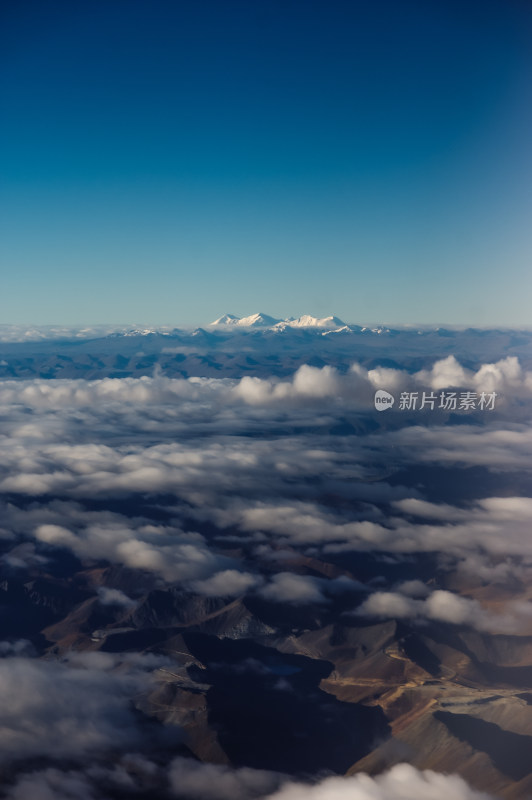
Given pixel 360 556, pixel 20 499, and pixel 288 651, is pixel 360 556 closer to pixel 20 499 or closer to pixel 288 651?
pixel 288 651

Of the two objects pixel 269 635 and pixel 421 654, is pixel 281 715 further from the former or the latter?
pixel 269 635

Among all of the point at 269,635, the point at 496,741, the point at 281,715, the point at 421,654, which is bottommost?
the point at 269,635

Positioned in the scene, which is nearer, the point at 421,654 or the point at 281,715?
the point at 281,715

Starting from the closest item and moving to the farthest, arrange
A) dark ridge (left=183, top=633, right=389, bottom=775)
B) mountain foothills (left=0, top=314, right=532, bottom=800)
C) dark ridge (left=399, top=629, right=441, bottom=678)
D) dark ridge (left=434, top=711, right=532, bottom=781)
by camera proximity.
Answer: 1. dark ridge (left=434, top=711, right=532, bottom=781)
2. mountain foothills (left=0, top=314, right=532, bottom=800)
3. dark ridge (left=183, top=633, right=389, bottom=775)
4. dark ridge (left=399, top=629, right=441, bottom=678)

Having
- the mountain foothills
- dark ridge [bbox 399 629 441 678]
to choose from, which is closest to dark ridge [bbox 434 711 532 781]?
the mountain foothills

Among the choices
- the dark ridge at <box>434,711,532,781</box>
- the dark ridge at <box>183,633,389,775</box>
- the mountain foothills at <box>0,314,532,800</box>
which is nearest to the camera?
the dark ridge at <box>434,711,532,781</box>

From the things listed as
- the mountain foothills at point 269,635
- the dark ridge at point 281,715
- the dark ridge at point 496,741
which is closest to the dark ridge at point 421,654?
the mountain foothills at point 269,635

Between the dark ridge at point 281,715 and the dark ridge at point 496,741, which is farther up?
the dark ridge at point 496,741

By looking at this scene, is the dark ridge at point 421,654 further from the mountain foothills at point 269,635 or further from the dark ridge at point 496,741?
the dark ridge at point 496,741

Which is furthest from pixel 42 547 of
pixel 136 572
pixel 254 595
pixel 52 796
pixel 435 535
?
pixel 52 796

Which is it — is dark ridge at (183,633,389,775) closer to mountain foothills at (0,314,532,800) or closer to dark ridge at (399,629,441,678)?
mountain foothills at (0,314,532,800)

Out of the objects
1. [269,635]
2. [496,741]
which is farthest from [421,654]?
[496,741]
